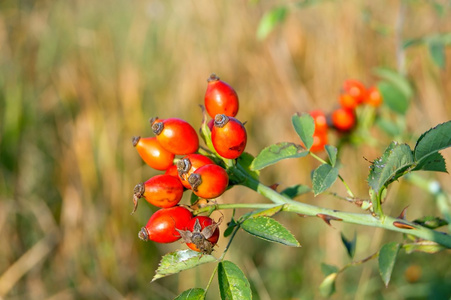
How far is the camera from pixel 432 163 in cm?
96

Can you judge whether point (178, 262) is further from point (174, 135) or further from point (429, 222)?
point (429, 222)

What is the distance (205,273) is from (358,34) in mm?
2459

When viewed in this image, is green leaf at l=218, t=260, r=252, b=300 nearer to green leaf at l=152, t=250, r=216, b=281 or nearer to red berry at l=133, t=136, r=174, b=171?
green leaf at l=152, t=250, r=216, b=281

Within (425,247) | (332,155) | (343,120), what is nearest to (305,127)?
(332,155)

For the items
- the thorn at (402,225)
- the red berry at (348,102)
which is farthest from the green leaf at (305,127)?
the red berry at (348,102)

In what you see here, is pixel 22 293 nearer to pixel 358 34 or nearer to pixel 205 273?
pixel 205 273

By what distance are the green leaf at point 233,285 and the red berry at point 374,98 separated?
1.32 meters

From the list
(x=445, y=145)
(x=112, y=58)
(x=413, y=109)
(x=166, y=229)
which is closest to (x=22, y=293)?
(x=112, y=58)

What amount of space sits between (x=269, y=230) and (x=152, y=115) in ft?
10.7

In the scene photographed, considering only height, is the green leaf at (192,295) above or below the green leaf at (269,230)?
below

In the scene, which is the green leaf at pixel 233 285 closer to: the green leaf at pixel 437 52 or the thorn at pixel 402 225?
the thorn at pixel 402 225

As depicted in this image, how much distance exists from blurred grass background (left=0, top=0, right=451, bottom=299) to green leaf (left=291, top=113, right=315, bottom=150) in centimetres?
182

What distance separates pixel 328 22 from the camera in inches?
167

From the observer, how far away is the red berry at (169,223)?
92 cm
